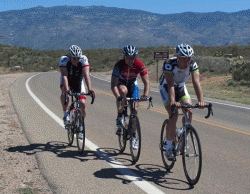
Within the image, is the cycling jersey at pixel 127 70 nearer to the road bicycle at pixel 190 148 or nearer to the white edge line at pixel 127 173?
the white edge line at pixel 127 173

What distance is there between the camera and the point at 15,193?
195 inches

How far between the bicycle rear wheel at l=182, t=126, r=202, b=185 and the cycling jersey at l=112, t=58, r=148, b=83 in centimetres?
196

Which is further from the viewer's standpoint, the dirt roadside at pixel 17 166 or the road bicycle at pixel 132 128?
the road bicycle at pixel 132 128

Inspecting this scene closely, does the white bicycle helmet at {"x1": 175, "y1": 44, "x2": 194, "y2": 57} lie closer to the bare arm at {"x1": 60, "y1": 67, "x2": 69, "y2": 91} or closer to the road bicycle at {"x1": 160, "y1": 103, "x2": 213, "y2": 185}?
the road bicycle at {"x1": 160, "y1": 103, "x2": 213, "y2": 185}

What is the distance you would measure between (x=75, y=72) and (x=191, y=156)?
3.42m

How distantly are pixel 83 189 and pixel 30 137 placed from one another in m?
3.87

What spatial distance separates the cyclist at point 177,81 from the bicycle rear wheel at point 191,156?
368 millimetres

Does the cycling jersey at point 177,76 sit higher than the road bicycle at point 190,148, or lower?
higher

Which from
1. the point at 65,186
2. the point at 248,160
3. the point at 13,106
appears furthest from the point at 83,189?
the point at 13,106

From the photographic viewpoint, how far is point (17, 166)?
6242 mm

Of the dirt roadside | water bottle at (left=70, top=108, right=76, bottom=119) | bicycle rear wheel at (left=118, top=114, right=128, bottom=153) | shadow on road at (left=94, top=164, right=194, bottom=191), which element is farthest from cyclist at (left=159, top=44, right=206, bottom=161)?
water bottle at (left=70, top=108, right=76, bottom=119)

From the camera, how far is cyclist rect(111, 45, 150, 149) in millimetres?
6504

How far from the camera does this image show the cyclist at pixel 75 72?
23.6ft

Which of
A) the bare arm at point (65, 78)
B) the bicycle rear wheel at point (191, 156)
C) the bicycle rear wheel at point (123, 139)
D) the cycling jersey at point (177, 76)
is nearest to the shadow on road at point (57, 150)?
the bicycle rear wheel at point (123, 139)
